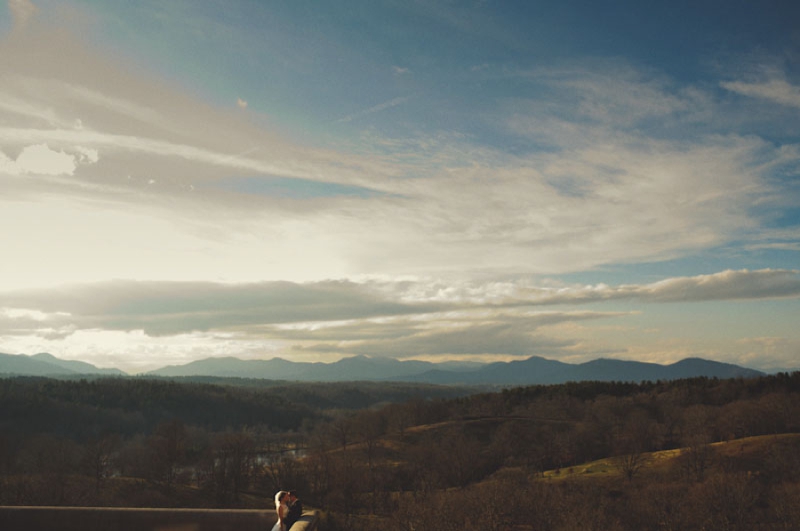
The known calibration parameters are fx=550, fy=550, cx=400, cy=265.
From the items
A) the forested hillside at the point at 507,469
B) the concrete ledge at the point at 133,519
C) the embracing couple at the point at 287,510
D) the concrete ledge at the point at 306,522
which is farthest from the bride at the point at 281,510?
the forested hillside at the point at 507,469

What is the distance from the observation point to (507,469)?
12725 centimetres

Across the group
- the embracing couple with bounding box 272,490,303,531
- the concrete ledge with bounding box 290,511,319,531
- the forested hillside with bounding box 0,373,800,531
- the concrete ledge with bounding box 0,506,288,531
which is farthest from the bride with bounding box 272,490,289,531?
the forested hillside with bounding box 0,373,800,531

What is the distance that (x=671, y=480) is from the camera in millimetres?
108688

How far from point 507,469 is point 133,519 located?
401 ft

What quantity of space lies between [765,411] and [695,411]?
17178 mm

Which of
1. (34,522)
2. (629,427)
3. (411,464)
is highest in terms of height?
(34,522)

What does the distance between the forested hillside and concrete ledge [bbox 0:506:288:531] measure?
53178 millimetres

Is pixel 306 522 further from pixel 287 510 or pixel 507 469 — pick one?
pixel 507 469

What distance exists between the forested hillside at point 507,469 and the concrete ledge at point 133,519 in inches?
2094

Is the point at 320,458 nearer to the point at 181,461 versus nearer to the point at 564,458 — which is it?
the point at 181,461

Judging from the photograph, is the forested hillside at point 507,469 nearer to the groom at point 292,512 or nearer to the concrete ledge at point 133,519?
the concrete ledge at point 133,519

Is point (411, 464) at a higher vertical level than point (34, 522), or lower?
lower

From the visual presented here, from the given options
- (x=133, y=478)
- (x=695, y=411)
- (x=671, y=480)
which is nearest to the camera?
(x=671, y=480)

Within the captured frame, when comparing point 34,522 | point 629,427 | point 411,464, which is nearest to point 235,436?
point 411,464
